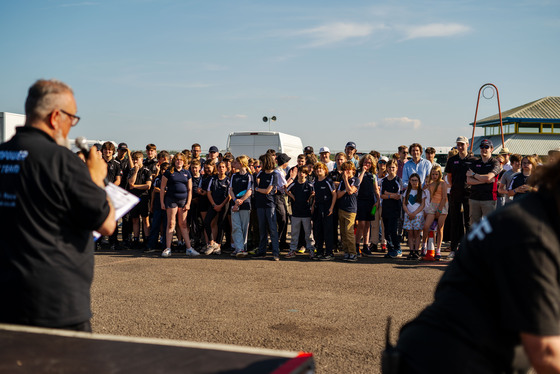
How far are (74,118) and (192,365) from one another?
63.8 inches

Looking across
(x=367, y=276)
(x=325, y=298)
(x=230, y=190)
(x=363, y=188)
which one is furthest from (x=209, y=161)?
(x=325, y=298)

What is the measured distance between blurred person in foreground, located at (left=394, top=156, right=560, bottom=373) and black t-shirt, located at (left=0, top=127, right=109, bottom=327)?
5.50 ft

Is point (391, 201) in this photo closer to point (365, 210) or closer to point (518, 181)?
point (365, 210)

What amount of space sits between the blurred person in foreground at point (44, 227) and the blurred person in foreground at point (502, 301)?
5.50ft

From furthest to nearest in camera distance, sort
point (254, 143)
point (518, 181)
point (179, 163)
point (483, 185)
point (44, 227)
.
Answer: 1. point (254, 143)
2. point (179, 163)
3. point (483, 185)
4. point (518, 181)
5. point (44, 227)

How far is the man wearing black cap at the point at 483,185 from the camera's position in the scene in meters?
10.5

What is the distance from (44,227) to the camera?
105 inches

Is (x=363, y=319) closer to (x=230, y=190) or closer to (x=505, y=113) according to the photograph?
(x=230, y=190)

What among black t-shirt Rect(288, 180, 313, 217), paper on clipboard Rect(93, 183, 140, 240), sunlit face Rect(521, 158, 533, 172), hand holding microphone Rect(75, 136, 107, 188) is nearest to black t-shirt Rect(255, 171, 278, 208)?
black t-shirt Rect(288, 180, 313, 217)

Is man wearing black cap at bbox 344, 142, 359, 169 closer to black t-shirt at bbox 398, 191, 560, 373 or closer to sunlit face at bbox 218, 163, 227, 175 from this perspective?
sunlit face at bbox 218, 163, 227, 175

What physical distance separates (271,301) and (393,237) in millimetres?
4658

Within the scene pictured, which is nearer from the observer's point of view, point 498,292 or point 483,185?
point 498,292

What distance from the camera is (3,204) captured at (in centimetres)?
270

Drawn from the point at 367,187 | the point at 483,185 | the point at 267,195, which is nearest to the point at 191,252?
Result: the point at 267,195
